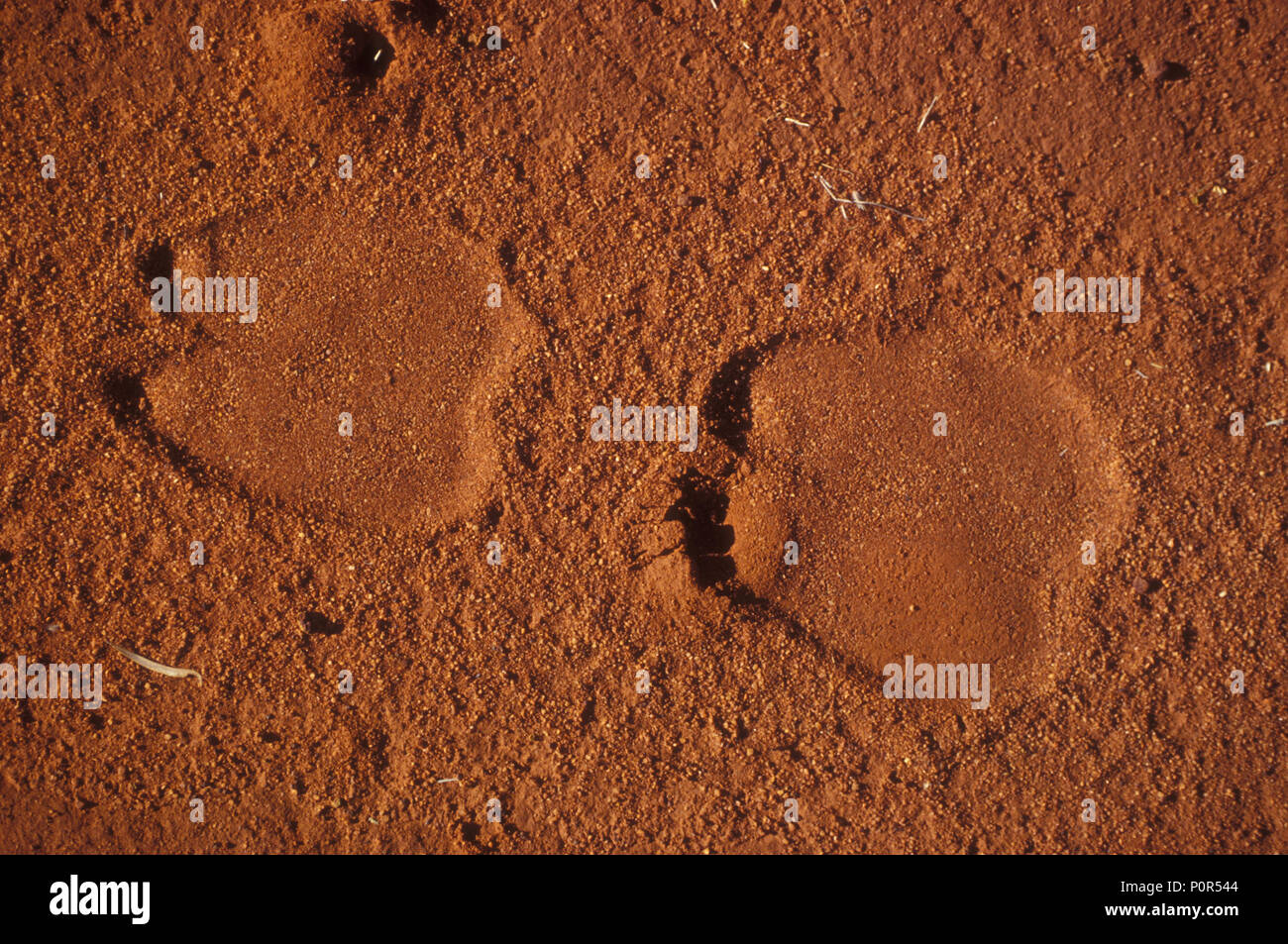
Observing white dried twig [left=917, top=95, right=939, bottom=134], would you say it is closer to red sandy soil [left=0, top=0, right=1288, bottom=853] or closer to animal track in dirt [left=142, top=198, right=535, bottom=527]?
red sandy soil [left=0, top=0, right=1288, bottom=853]

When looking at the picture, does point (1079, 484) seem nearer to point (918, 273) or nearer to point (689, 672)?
point (918, 273)

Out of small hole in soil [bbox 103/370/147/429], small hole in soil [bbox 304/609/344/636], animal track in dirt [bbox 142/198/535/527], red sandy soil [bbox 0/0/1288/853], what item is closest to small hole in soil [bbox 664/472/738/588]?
red sandy soil [bbox 0/0/1288/853]

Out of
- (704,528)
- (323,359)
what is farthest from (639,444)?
(323,359)

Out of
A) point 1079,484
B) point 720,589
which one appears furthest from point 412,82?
point 1079,484

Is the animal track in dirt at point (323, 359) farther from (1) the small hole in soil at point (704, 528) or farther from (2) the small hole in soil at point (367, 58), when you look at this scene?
(1) the small hole in soil at point (704, 528)

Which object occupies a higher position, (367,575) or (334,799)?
(367,575)

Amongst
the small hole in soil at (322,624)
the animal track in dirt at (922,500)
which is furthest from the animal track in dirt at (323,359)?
the animal track in dirt at (922,500)
